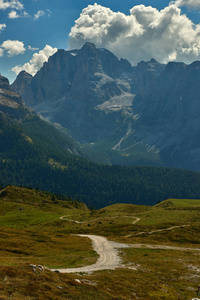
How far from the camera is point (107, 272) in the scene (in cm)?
4219

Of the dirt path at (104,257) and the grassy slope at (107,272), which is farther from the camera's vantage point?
the dirt path at (104,257)

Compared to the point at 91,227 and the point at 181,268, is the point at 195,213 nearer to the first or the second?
the point at 91,227

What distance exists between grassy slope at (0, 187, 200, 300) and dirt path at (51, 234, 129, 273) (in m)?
2.09

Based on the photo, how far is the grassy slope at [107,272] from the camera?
91.3 feet

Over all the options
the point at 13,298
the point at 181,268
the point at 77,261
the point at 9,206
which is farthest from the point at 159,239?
the point at 9,206

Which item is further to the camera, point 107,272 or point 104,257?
point 104,257

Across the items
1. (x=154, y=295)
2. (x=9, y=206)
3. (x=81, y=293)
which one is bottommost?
(x=9, y=206)

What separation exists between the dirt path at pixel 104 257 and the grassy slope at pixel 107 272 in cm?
209

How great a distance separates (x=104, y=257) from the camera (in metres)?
58.7

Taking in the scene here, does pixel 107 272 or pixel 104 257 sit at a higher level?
pixel 107 272

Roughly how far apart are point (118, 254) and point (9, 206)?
422 feet

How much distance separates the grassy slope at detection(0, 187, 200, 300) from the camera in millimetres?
27819

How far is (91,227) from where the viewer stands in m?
109

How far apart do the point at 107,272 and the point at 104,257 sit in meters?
17.2
